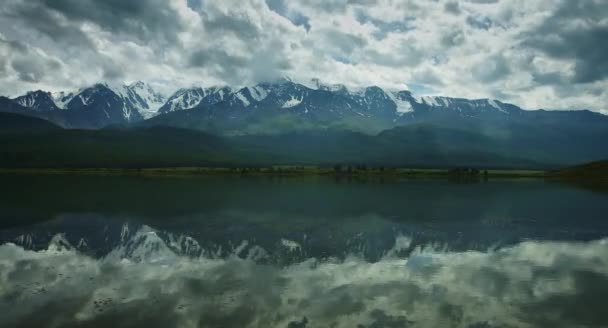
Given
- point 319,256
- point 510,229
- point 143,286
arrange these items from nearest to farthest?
point 143,286, point 319,256, point 510,229

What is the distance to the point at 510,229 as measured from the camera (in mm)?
57875

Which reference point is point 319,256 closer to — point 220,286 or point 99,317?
point 220,286

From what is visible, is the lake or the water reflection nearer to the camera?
the water reflection

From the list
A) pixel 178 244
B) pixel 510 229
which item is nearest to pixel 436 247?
pixel 510 229

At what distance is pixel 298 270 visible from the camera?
35406mm

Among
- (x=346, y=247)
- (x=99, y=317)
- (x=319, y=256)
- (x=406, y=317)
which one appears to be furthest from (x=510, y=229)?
(x=99, y=317)

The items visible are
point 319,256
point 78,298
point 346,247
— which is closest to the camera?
point 78,298

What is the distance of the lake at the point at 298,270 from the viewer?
24688mm

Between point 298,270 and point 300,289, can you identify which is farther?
point 298,270

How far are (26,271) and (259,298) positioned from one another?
19.6m

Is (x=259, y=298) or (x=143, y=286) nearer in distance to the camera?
(x=259, y=298)

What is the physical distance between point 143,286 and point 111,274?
465cm

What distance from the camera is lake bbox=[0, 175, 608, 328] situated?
24688 millimetres

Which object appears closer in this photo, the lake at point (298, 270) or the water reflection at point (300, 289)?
the water reflection at point (300, 289)
